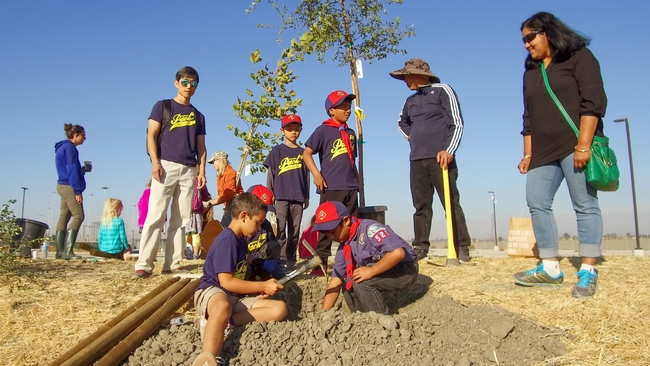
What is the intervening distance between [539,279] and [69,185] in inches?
247

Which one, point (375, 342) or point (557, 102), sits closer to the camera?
point (375, 342)

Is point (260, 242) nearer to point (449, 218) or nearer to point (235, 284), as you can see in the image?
point (235, 284)

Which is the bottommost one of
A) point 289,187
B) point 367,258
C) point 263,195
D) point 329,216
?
point 367,258

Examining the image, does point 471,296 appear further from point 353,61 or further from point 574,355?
point 353,61

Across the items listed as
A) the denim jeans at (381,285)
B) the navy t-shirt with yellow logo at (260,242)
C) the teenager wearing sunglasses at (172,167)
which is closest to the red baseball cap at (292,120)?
the teenager wearing sunglasses at (172,167)

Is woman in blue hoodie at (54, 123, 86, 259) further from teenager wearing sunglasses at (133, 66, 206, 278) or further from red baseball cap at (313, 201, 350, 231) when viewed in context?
red baseball cap at (313, 201, 350, 231)

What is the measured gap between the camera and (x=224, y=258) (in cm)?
367

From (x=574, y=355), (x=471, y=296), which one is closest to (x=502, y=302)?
(x=471, y=296)

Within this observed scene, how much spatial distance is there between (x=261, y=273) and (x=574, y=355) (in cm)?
245

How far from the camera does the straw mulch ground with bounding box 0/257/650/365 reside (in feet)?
10.7

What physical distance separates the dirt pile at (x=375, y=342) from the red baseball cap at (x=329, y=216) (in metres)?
0.74

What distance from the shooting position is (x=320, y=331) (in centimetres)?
351

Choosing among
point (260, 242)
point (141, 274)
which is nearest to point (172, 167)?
point (141, 274)

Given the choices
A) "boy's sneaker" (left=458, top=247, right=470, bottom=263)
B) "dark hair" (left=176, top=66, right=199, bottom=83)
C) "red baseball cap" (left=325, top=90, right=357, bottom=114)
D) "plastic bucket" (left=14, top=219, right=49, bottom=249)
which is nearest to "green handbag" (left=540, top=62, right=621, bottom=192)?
"boy's sneaker" (left=458, top=247, right=470, bottom=263)
